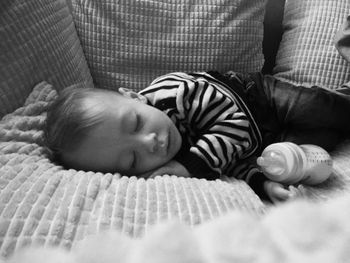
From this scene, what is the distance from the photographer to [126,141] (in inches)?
34.5

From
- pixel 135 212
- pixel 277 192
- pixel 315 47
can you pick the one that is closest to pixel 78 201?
pixel 135 212

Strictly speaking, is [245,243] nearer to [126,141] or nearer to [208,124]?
[126,141]

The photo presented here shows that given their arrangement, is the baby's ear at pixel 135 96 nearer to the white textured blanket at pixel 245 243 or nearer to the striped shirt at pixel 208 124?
the striped shirt at pixel 208 124

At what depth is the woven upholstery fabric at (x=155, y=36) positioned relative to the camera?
1128 mm

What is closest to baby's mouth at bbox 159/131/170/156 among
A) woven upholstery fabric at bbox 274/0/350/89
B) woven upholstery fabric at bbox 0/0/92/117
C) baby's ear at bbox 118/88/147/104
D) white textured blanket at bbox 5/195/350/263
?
baby's ear at bbox 118/88/147/104

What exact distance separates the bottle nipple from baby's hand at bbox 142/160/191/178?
0.55ft

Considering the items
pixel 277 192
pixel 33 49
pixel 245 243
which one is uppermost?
pixel 245 243

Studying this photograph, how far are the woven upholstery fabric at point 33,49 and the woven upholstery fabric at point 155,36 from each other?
10 cm

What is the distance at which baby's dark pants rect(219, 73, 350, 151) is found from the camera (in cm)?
104

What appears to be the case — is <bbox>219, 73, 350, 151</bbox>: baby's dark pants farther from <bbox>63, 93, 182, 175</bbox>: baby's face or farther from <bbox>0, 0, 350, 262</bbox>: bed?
<bbox>63, 93, 182, 175</bbox>: baby's face

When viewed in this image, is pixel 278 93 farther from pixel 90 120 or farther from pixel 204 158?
pixel 90 120

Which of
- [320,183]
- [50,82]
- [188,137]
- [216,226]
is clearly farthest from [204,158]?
[216,226]

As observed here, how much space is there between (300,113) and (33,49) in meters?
0.65

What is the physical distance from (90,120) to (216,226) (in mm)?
604
